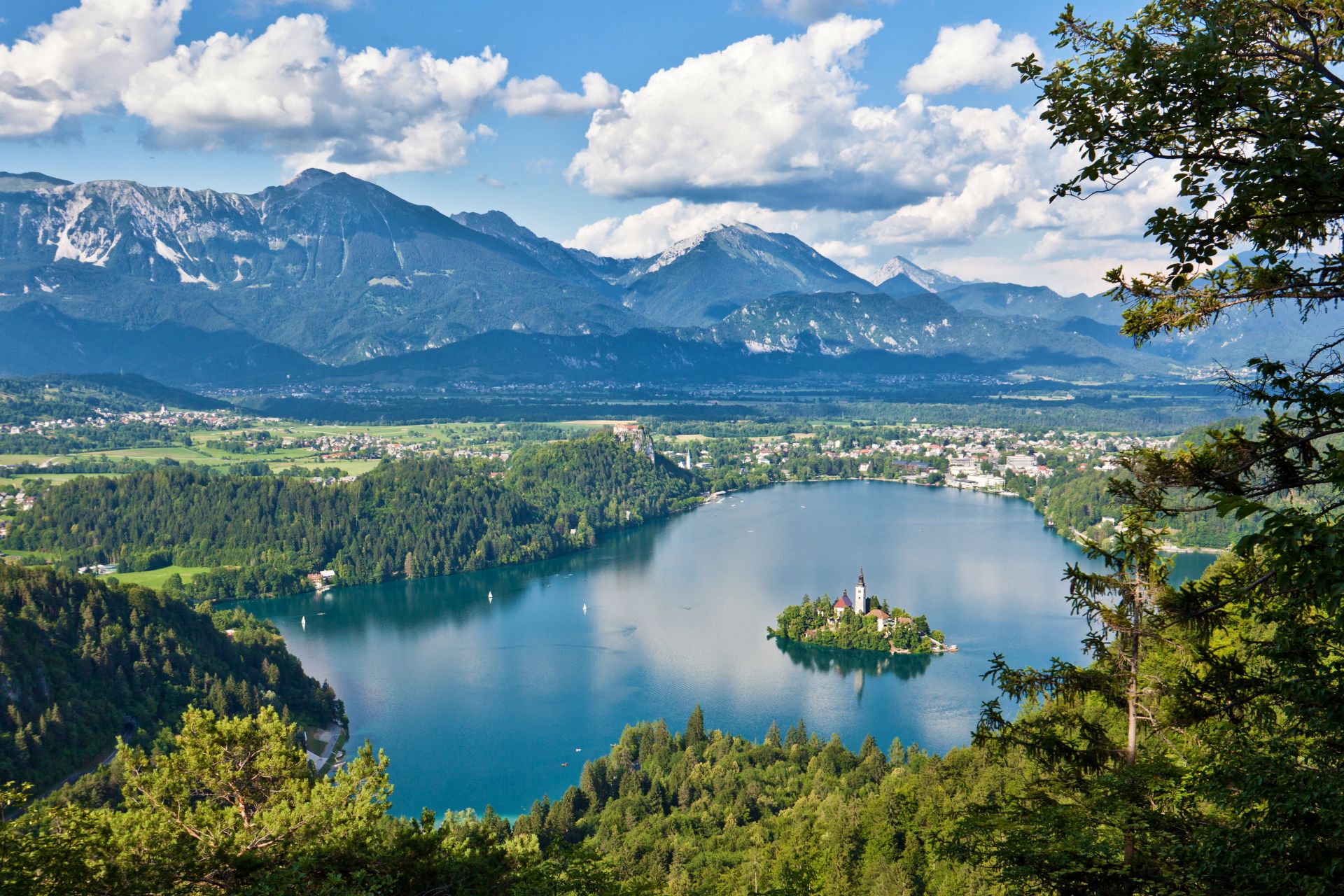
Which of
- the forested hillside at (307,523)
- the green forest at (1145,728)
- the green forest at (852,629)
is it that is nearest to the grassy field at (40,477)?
the forested hillside at (307,523)

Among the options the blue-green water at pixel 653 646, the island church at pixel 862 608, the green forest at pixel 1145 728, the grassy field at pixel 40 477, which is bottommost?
the blue-green water at pixel 653 646

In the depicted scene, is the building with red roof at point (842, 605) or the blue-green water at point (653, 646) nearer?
the blue-green water at point (653, 646)

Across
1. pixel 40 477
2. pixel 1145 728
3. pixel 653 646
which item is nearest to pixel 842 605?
pixel 653 646

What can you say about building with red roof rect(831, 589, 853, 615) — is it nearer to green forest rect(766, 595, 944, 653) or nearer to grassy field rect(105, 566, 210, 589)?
green forest rect(766, 595, 944, 653)

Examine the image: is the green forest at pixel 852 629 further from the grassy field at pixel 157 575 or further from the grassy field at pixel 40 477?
the grassy field at pixel 40 477

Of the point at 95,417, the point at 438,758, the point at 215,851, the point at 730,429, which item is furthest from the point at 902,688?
the point at 95,417

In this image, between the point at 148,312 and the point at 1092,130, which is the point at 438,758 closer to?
the point at 1092,130
